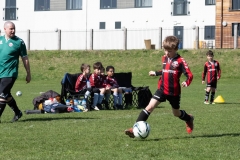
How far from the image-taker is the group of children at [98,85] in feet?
57.8

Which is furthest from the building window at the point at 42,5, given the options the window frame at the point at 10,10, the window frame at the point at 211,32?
the window frame at the point at 211,32

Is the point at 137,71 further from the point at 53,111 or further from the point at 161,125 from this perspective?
the point at 161,125

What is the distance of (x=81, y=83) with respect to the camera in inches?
695

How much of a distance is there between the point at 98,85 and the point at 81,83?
0.62 m

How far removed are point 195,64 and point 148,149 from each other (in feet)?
103

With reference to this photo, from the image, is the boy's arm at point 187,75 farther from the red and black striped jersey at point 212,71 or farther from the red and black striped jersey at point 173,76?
the red and black striped jersey at point 212,71

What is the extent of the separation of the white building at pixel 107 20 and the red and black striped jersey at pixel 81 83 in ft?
103

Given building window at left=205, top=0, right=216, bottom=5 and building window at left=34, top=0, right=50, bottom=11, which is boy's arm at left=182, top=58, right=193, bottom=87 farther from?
building window at left=34, top=0, right=50, bottom=11

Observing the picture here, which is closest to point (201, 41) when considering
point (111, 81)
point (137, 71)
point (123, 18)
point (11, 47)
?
point (123, 18)

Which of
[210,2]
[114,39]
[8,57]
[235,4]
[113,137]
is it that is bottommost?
[113,137]

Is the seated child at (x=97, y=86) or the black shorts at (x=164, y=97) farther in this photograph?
the seated child at (x=97, y=86)

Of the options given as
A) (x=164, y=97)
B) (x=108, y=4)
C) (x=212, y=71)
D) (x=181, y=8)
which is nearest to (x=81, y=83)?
(x=212, y=71)

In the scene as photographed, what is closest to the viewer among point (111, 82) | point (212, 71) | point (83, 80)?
point (83, 80)

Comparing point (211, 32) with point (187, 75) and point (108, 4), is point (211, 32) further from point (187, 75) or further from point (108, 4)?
point (187, 75)
